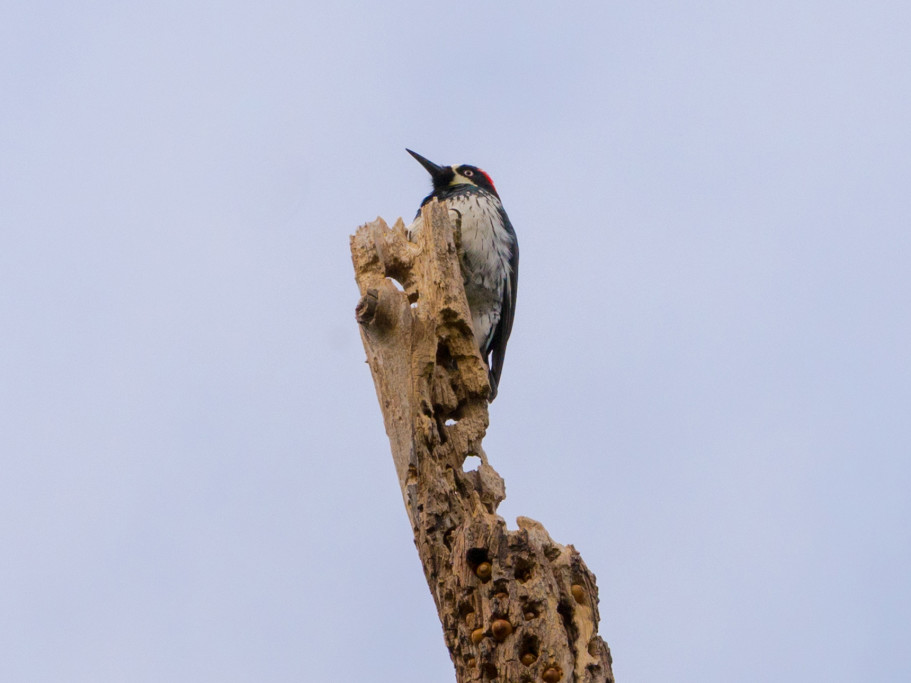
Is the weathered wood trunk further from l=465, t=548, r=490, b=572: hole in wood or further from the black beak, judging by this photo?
the black beak

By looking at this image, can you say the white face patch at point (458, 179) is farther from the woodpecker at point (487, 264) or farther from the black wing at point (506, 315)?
the black wing at point (506, 315)

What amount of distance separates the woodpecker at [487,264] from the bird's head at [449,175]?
1.01 ft

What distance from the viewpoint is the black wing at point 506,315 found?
6238 mm

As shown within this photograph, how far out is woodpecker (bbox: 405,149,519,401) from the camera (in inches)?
236

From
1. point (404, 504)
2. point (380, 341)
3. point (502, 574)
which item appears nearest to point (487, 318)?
point (380, 341)

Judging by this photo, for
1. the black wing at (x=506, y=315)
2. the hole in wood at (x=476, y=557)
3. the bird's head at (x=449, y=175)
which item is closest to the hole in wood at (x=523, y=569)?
the hole in wood at (x=476, y=557)

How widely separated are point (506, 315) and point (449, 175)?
1.16 meters

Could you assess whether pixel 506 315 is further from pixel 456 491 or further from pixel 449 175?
pixel 456 491

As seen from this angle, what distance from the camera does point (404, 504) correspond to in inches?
177

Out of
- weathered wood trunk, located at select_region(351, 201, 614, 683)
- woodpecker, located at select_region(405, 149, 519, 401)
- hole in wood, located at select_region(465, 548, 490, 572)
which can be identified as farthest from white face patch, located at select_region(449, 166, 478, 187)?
hole in wood, located at select_region(465, 548, 490, 572)

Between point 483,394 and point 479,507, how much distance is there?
685mm

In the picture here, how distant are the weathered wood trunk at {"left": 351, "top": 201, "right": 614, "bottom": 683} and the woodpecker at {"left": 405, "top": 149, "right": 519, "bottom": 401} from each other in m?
0.74

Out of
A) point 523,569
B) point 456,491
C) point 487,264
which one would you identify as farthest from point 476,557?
point 487,264

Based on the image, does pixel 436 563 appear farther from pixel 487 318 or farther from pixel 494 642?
pixel 487 318
